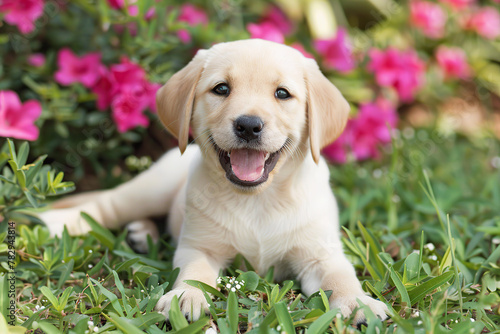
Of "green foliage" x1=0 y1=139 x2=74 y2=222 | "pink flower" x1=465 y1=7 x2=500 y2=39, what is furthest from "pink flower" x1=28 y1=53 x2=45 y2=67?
"pink flower" x1=465 y1=7 x2=500 y2=39

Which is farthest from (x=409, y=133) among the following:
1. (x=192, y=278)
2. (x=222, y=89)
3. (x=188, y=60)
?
(x=192, y=278)

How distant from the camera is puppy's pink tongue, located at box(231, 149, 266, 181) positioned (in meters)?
2.35

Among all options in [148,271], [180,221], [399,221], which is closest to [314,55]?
[399,221]

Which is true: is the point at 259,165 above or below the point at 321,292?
above

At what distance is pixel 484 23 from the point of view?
5336mm

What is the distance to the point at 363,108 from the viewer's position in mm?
4449

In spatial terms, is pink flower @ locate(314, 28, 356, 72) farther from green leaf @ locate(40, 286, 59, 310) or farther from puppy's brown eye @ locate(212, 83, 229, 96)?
green leaf @ locate(40, 286, 59, 310)

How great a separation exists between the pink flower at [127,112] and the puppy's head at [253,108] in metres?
0.99

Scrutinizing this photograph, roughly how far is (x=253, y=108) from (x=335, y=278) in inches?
35.1

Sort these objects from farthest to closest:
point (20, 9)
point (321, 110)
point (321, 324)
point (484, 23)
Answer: point (484, 23) → point (20, 9) → point (321, 110) → point (321, 324)

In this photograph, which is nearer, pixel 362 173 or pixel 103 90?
pixel 103 90

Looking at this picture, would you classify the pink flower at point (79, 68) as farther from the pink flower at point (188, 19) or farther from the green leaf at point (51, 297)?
the green leaf at point (51, 297)

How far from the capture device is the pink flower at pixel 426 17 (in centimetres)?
502

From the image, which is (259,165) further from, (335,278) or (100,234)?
(100,234)
